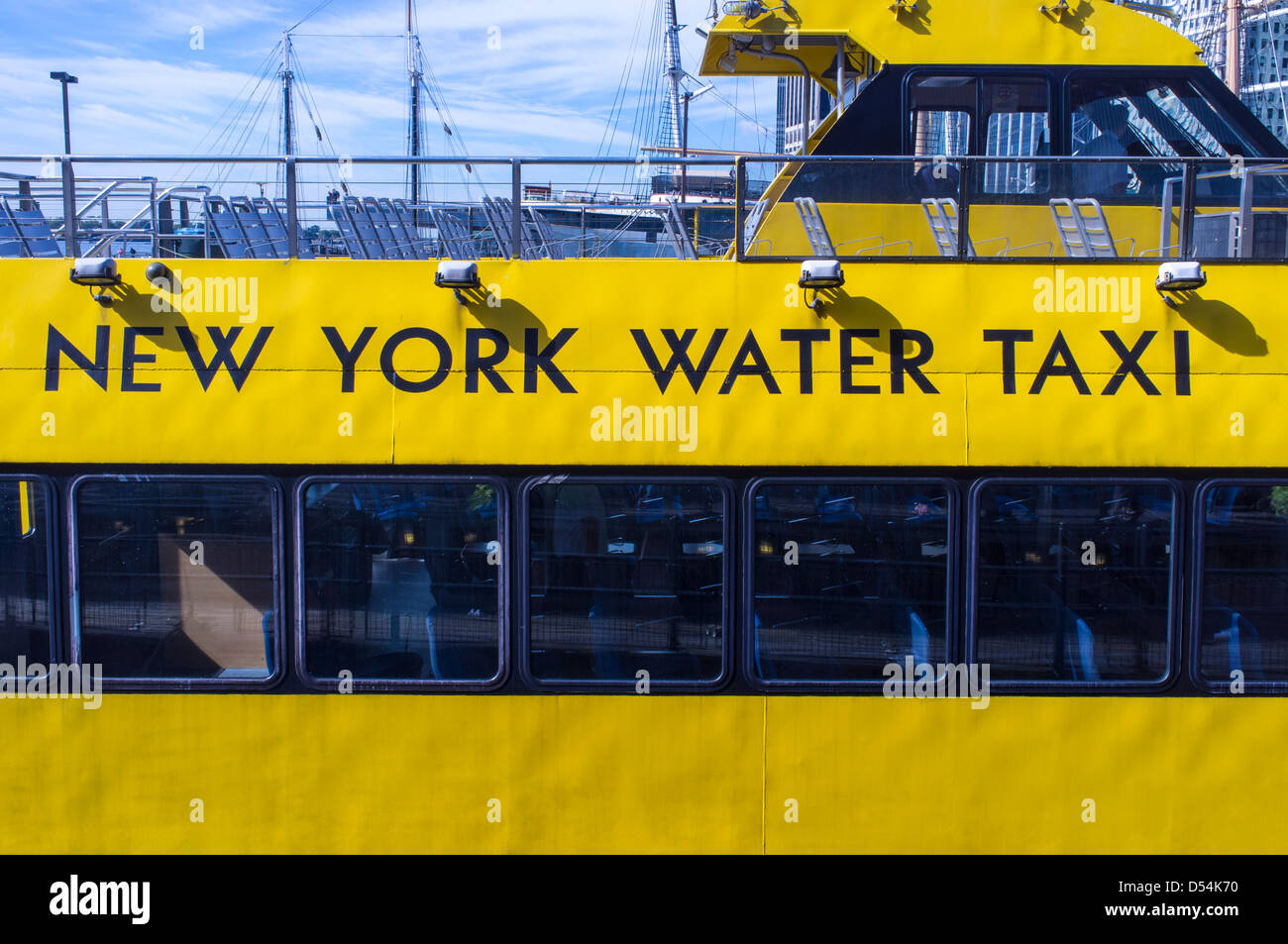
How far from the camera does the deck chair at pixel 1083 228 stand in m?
5.82

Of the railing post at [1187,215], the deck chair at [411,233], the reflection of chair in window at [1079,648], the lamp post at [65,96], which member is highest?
the lamp post at [65,96]

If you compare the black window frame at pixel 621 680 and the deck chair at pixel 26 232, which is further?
the deck chair at pixel 26 232

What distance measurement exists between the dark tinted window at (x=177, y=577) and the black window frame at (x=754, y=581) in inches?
105

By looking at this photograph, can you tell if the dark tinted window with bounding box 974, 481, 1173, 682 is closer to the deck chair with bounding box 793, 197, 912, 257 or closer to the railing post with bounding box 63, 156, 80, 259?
the deck chair with bounding box 793, 197, 912, 257

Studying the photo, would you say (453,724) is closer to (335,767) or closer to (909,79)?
(335,767)

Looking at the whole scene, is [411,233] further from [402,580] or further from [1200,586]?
[1200,586]

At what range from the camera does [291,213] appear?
18.2 feet

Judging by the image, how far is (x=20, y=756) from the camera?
5473 mm

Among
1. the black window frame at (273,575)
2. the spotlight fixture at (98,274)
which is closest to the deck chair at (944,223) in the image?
the black window frame at (273,575)

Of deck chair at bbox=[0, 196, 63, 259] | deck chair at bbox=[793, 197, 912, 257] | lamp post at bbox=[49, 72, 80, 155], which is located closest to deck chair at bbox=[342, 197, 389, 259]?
deck chair at bbox=[0, 196, 63, 259]

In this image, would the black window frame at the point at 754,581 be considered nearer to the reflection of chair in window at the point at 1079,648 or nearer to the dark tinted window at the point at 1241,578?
the reflection of chair in window at the point at 1079,648

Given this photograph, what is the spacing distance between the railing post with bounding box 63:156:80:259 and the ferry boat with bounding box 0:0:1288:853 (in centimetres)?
6

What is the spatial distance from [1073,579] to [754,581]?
1.80 m
